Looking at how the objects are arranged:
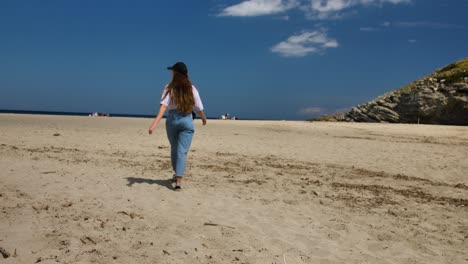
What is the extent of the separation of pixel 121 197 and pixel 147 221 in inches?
54.9

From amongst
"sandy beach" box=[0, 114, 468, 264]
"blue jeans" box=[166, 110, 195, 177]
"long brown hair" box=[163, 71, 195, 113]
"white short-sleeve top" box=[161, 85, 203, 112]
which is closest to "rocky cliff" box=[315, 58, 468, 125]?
"sandy beach" box=[0, 114, 468, 264]

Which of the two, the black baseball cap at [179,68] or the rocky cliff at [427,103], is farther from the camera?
the rocky cliff at [427,103]

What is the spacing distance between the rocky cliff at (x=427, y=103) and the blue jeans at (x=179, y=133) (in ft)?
111

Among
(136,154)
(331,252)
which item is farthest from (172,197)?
(136,154)

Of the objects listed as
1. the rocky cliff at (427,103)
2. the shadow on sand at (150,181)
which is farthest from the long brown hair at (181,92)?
the rocky cliff at (427,103)

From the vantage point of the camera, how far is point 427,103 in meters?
36.8

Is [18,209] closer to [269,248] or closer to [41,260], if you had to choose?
[41,260]

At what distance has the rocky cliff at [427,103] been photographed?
34.8 meters

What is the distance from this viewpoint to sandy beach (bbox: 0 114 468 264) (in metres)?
4.13

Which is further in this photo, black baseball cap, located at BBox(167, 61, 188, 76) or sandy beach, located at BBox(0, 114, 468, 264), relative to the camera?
black baseball cap, located at BBox(167, 61, 188, 76)

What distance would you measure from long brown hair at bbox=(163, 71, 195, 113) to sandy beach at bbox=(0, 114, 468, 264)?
Answer: 5.11ft

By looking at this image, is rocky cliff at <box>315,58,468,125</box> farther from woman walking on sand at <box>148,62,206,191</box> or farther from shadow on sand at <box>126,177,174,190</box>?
woman walking on sand at <box>148,62,206,191</box>

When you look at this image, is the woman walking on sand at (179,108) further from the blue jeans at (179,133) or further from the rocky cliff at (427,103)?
the rocky cliff at (427,103)

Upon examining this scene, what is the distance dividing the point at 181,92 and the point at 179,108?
0.29 metres
